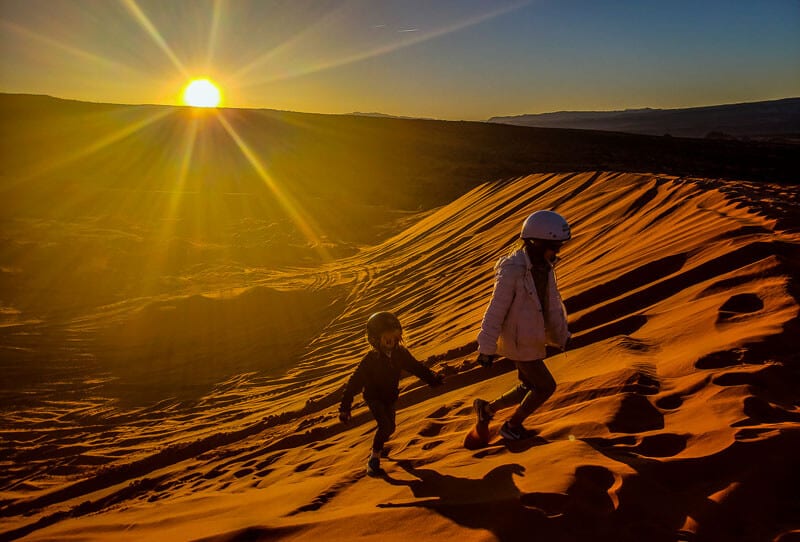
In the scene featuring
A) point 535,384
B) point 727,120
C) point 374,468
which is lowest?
point 374,468

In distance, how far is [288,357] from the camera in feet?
24.9

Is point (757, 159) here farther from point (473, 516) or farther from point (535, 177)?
point (473, 516)

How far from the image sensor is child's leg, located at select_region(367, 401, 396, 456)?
3371 mm

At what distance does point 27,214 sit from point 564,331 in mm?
18065

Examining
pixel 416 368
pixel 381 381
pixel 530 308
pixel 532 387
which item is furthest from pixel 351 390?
pixel 530 308

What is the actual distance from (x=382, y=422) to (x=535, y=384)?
0.92m

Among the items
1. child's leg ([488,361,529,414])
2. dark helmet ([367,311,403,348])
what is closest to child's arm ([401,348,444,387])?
dark helmet ([367,311,403,348])

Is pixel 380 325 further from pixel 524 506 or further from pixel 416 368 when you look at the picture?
pixel 524 506

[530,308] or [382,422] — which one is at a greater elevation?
[530,308]

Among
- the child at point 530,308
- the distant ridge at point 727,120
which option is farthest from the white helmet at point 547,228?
the distant ridge at point 727,120

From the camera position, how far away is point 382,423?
3.40 m

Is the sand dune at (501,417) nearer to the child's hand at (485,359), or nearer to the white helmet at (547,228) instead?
the child's hand at (485,359)

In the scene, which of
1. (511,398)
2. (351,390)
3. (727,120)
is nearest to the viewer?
(511,398)

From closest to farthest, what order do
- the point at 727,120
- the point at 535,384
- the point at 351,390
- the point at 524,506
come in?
the point at 524,506 → the point at 535,384 → the point at 351,390 → the point at 727,120
